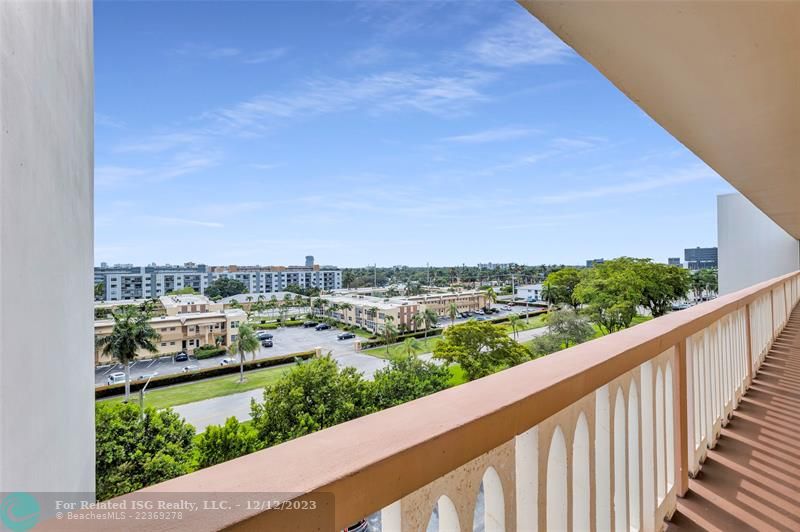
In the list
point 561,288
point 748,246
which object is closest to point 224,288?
point 748,246

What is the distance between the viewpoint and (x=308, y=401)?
35.9 feet

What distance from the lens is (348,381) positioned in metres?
11.5

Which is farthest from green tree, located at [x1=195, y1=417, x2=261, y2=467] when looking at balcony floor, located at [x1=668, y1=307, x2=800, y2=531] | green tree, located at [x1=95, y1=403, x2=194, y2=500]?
balcony floor, located at [x1=668, y1=307, x2=800, y2=531]

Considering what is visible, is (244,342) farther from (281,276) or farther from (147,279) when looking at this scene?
(281,276)

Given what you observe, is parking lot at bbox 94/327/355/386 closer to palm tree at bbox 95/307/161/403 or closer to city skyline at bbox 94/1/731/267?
palm tree at bbox 95/307/161/403

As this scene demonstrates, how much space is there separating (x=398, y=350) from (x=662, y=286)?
1398 cm

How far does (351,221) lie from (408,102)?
14.6 metres

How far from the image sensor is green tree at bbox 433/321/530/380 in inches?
577

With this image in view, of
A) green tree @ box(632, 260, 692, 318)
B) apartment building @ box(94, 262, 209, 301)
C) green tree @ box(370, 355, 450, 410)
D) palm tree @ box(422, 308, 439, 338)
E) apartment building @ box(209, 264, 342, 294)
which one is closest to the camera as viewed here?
apartment building @ box(94, 262, 209, 301)

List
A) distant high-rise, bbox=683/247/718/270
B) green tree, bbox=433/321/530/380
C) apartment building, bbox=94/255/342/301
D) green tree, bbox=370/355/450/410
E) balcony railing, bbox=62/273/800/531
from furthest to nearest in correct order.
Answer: distant high-rise, bbox=683/247/718/270 → green tree, bbox=433/321/530/380 → green tree, bbox=370/355/450/410 → apartment building, bbox=94/255/342/301 → balcony railing, bbox=62/273/800/531

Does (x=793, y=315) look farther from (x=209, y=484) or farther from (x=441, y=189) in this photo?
(x=441, y=189)

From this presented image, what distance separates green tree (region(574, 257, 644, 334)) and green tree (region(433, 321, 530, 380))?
19.4 ft

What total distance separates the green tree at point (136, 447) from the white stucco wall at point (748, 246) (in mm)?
15172

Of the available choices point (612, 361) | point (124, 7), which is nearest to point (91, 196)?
point (612, 361)
